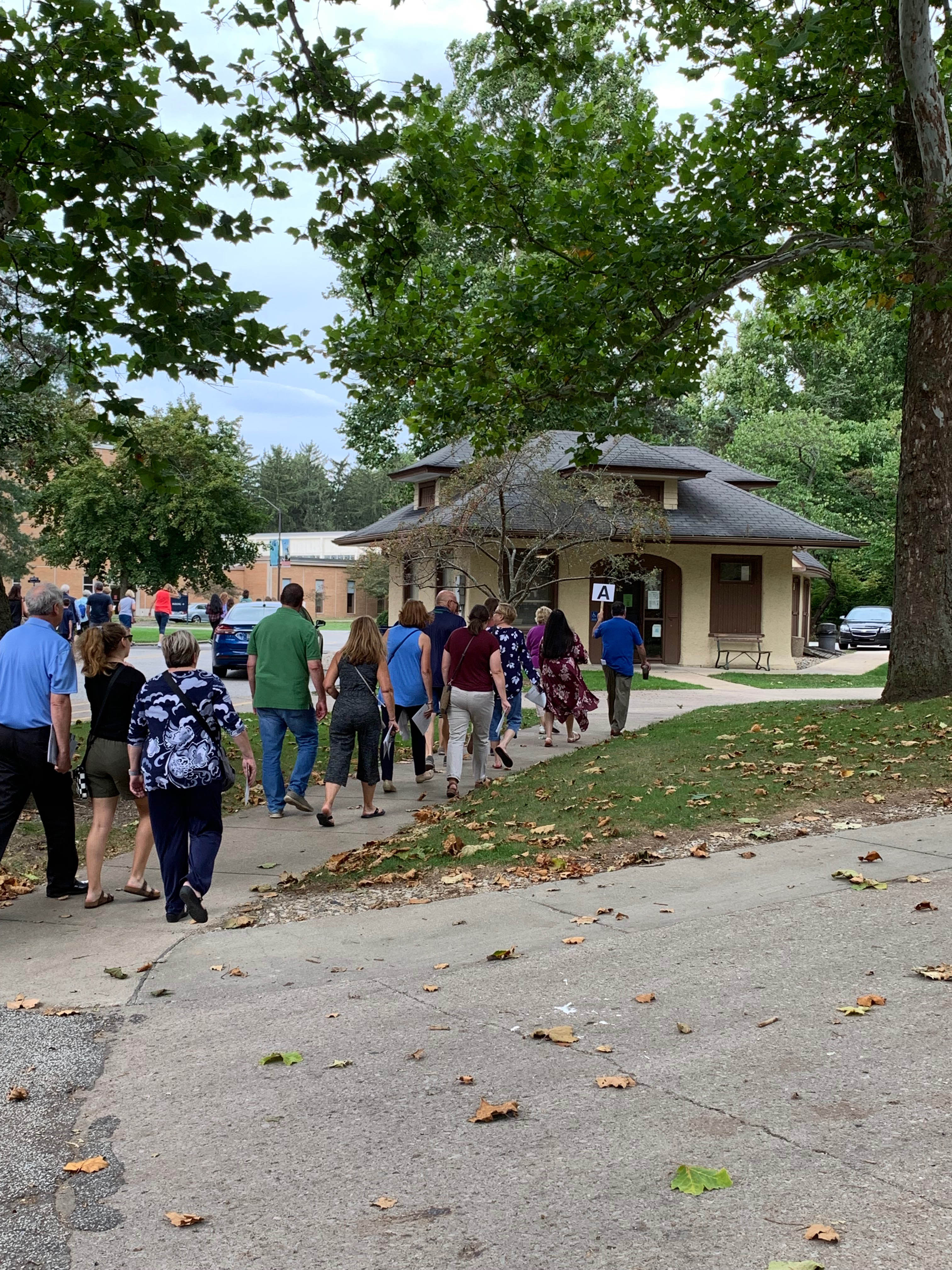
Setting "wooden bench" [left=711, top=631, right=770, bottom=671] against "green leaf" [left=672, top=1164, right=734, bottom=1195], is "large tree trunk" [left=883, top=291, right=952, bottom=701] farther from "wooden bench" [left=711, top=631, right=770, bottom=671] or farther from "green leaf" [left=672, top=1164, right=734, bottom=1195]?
"wooden bench" [left=711, top=631, right=770, bottom=671]

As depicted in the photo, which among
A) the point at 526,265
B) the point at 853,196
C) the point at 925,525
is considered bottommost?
the point at 925,525

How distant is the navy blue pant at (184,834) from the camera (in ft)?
22.4

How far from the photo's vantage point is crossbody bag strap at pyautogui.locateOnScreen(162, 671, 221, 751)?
675 cm

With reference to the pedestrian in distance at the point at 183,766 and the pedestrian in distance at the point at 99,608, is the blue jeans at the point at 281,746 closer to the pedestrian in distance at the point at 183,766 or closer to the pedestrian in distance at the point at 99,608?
the pedestrian in distance at the point at 183,766

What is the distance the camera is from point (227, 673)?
27.2m

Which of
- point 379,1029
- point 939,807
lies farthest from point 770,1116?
point 939,807

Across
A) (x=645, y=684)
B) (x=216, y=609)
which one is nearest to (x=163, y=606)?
(x=216, y=609)

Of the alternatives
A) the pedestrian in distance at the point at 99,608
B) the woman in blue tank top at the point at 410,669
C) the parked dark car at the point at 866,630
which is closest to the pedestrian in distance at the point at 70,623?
the pedestrian in distance at the point at 99,608

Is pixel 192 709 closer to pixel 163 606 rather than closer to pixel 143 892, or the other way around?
pixel 143 892

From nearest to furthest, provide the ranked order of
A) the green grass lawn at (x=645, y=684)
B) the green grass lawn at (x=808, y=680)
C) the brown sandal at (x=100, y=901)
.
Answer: the brown sandal at (x=100, y=901)
the green grass lawn at (x=645, y=684)
the green grass lawn at (x=808, y=680)

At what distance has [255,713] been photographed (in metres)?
11.4

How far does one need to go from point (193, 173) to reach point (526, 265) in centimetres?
562

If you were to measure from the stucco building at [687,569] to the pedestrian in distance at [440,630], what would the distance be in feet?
62.4

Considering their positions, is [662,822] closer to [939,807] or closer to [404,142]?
[939,807]
